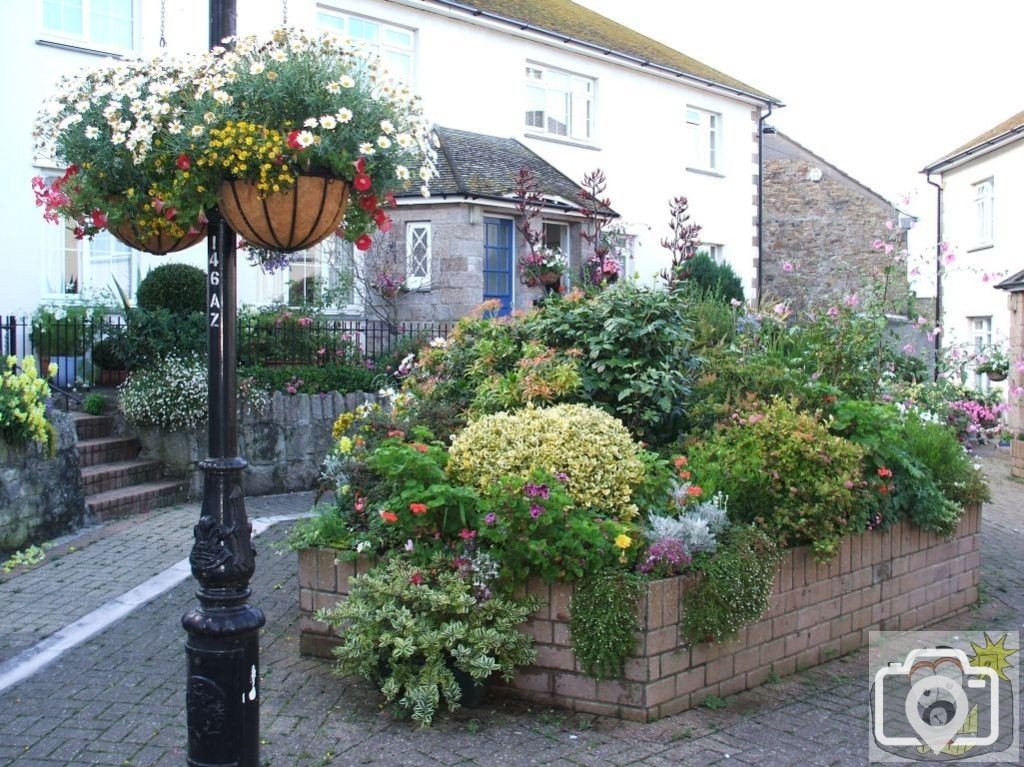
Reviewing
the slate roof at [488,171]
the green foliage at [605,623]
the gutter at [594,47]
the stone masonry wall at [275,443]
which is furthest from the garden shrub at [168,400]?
the gutter at [594,47]

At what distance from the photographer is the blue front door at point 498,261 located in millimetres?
17031

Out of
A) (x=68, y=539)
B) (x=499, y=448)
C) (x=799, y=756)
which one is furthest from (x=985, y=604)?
(x=68, y=539)

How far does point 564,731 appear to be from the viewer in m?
4.82

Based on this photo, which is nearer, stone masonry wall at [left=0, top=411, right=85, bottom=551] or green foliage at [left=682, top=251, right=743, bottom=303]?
stone masonry wall at [left=0, top=411, right=85, bottom=551]

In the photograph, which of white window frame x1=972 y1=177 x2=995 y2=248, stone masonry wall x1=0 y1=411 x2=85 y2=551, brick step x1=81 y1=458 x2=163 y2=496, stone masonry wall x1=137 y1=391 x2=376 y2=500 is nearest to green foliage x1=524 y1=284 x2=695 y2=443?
stone masonry wall x1=0 y1=411 x2=85 y2=551

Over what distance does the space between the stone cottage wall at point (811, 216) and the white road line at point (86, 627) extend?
21023 mm

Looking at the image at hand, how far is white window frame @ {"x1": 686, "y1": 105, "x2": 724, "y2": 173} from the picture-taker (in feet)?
72.3

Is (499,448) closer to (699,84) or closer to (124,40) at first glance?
(124,40)

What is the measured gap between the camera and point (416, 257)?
53.0 ft

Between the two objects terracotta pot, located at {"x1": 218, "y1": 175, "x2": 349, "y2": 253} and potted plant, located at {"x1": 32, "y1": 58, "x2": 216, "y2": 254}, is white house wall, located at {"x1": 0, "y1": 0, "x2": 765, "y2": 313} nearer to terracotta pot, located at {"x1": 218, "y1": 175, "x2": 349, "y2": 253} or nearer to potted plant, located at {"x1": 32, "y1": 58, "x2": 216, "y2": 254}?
potted plant, located at {"x1": 32, "y1": 58, "x2": 216, "y2": 254}

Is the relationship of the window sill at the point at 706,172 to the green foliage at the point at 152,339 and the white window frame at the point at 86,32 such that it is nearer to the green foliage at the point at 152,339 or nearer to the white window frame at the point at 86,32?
the white window frame at the point at 86,32

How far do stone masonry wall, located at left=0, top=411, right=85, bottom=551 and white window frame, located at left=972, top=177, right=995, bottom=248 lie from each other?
21.9 metres

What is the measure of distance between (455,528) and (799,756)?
192 cm

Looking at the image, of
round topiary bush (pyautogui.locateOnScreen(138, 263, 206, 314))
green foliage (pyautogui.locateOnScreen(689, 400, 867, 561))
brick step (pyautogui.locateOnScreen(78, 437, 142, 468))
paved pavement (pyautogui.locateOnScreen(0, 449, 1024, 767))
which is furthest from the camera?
round topiary bush (pyautogui.locateOnScreen(138, 263, 206, 314))
